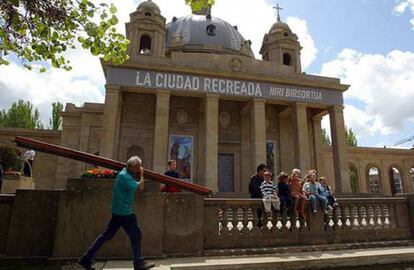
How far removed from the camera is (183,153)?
22.0 metres

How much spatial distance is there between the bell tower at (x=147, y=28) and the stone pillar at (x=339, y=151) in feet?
49.8

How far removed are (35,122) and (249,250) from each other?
39.9 m

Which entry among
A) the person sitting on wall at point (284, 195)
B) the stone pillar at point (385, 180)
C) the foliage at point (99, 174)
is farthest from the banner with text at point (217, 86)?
the foliage at point (99, 174)

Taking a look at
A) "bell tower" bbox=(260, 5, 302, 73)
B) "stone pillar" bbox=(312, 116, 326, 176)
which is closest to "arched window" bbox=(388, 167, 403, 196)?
"stone pillar" bbox=(312, 116, 326, 176)

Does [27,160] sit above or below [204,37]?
below

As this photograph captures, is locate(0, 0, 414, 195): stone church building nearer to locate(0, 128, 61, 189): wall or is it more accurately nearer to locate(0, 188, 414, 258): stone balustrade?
locate(0, 128, 61, 189): wall

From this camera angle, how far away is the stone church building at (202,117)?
1998cm

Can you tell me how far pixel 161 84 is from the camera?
2023cm

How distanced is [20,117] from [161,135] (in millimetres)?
27135

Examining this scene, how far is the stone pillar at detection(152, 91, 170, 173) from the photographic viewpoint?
18913mm

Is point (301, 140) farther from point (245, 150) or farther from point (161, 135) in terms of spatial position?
point (161, 135)

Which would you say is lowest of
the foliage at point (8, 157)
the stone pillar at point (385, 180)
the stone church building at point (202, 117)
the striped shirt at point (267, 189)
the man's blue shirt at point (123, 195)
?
the man's blue shirt at point (123, 195)

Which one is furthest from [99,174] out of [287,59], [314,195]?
[287,59]

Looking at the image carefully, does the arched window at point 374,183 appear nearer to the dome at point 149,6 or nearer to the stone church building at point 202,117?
the stone church building at point 202,117
